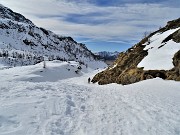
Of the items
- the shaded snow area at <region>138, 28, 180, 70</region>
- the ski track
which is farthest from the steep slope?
the ski track

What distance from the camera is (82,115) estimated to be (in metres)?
13.4

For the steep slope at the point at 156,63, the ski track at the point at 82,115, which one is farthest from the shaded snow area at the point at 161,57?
the ski track at the point at 82,115

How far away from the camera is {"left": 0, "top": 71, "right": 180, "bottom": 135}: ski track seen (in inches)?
428

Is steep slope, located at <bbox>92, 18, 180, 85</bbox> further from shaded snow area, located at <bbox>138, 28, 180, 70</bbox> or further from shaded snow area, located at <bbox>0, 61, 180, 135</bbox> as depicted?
shaded snow area, located at <bbox>0, 61, 180, 135</bbox>

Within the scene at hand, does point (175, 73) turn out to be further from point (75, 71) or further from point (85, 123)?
point (75, 71)

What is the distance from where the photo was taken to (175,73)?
26.3 metres

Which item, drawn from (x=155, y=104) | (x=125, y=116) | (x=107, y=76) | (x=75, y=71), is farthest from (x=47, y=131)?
(x=75, y=71)

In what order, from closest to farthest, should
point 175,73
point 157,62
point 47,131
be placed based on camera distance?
point 47,131
point 175,73
point 157,62

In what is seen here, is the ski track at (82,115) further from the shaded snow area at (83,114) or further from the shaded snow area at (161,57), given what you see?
the shaded snow area at (161,57)

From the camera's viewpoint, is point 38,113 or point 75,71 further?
point 75,71

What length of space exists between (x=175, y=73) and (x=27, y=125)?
62.9 ft

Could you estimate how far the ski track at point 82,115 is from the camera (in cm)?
1086

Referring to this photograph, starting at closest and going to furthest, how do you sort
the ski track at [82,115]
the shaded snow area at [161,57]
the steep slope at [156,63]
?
the ski track at [82,115] < the steep slope at [156,63] < the shaded snow area at [161,57]

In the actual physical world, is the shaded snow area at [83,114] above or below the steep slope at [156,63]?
below
